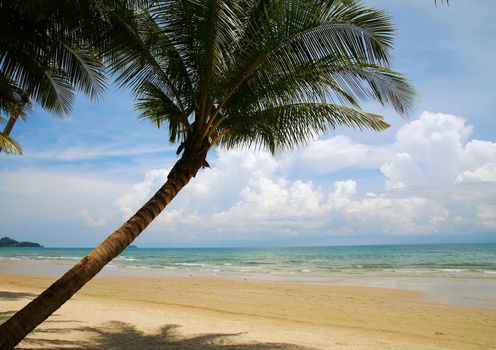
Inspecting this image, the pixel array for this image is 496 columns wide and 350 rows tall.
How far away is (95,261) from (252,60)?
3.07 m

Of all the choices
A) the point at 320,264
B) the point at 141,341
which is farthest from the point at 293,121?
the point at 320,264

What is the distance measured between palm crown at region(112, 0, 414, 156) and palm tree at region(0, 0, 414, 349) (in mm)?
13

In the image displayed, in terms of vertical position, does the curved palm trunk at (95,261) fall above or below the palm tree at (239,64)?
below

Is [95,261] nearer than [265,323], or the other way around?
[95,261]

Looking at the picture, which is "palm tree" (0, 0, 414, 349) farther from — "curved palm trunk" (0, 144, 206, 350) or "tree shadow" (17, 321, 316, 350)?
"tree shadow" (17, 321, 316, 350)

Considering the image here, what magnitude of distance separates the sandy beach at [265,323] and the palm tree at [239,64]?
8.65 ft

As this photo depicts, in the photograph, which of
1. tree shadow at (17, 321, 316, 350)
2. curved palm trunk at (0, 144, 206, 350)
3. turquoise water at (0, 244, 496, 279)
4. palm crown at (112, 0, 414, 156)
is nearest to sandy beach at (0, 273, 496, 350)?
tree shadow at (17, 321, 316, 350)

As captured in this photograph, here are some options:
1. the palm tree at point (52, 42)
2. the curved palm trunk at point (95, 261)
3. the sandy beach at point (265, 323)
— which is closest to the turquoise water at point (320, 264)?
the sandy beach at point (265, 323)

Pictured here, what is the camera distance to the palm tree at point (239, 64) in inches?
195

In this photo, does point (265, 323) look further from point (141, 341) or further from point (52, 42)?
point (52, 42)

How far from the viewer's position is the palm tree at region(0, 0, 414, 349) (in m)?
4.95

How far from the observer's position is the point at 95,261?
4.18 meters

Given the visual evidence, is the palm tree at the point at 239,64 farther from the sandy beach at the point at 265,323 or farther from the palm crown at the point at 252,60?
the sandy beach at the point at 265,323

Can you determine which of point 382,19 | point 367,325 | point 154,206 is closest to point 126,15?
point 154,206
